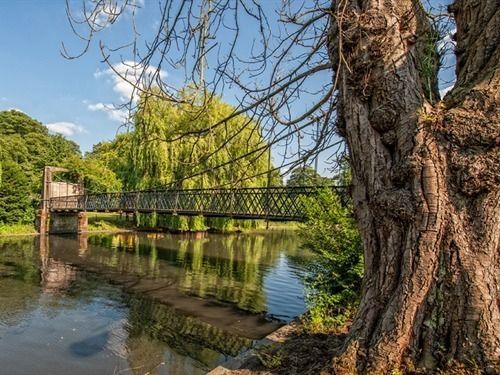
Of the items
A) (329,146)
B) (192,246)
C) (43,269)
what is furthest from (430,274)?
(192,246)

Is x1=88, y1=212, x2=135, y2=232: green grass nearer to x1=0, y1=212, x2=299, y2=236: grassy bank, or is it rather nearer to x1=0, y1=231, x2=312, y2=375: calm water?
x1=0, y1=212, x2=299, y2=236: grassy bank

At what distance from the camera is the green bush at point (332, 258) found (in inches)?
217

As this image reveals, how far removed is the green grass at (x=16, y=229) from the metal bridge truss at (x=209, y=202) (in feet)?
4.91

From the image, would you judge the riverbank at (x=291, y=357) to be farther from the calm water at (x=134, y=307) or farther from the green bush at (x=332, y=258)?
the calm water at (x=134, y=307)

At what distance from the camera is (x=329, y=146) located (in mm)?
3602

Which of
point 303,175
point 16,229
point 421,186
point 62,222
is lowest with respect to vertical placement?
point 16,229

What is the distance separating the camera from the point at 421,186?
2428mm

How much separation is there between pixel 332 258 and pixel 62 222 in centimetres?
2074

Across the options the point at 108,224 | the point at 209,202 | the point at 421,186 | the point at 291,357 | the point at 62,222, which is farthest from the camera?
the point at 108,224

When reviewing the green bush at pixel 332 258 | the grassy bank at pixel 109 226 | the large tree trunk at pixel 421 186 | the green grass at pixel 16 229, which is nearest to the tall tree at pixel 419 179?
the large tree trunk at pixel 421 186

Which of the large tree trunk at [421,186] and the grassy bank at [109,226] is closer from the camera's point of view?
the large tree trunk at [421,186]

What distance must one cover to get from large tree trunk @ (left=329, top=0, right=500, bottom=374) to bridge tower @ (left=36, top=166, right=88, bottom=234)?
22.3 m

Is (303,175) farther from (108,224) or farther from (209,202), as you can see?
(108,224)

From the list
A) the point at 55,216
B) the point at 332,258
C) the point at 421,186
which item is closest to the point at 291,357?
the point at 421,186
